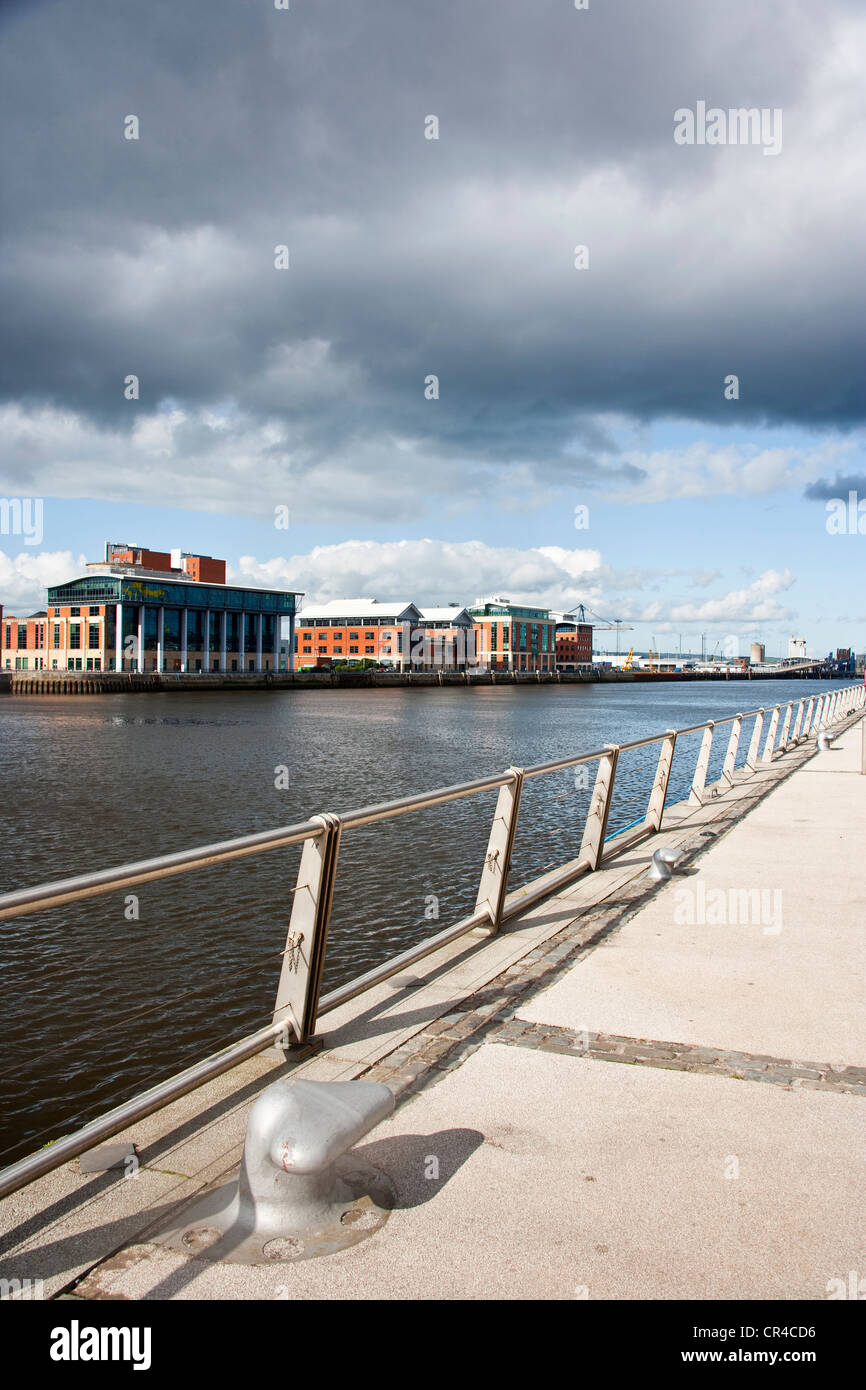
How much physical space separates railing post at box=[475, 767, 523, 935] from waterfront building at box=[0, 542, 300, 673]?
12429 centimetres

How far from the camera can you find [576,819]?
718 inches

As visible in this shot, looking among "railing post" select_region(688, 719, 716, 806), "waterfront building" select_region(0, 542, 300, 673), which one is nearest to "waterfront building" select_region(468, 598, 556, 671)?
"waterfront building" select_region(0, 542, 300, 673)

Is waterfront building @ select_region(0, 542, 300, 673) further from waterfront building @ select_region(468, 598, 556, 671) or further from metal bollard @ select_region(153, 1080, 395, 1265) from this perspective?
metal bollard @ select_region(153, 1080, 395, 1265)

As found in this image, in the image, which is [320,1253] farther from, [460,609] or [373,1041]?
[460,609]

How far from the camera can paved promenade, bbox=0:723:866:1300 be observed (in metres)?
2.89

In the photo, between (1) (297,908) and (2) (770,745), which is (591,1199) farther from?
(2) (770,745)

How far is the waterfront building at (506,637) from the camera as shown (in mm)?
187375

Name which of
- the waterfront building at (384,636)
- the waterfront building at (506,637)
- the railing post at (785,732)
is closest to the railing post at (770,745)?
the railing post at (785,732)

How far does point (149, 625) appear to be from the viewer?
128625 millimetres

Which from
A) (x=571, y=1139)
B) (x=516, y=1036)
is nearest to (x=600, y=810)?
(x=516, y=1036)

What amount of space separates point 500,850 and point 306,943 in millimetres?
2423

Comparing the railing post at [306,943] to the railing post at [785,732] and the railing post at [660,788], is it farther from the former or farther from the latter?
the railing post at [785,732]

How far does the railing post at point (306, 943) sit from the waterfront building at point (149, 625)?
12596 centimetres

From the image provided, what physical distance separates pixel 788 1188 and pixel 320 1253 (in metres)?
1.72
